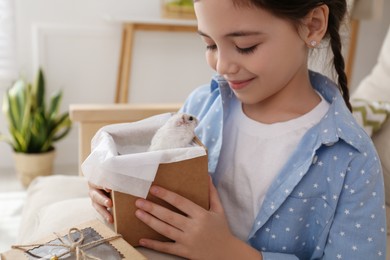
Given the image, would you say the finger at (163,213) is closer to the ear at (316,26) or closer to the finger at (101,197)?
the finger at (101,197)

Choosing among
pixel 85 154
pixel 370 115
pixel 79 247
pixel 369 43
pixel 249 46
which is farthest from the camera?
pixel 369 43

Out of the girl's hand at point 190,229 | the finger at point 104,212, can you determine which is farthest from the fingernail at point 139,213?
the finger at point 104,212

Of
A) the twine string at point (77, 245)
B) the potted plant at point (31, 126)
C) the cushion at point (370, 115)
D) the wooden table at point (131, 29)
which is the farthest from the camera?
the wooden table at point (131, 29)

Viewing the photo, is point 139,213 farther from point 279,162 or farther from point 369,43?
point 369,43

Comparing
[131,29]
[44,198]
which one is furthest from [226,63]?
[131,29]

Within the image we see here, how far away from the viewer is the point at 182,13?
2.46 m

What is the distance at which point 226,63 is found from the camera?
0.83m

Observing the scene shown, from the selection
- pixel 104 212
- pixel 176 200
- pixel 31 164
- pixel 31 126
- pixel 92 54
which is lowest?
pixel 31 164

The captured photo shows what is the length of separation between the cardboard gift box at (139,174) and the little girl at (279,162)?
19mm

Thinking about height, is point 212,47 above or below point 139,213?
above

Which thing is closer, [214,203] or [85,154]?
[214,203]

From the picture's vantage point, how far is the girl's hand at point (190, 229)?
0.76 m

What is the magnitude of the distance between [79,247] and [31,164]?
170cm

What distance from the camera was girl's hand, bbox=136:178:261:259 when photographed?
2.50 ft
